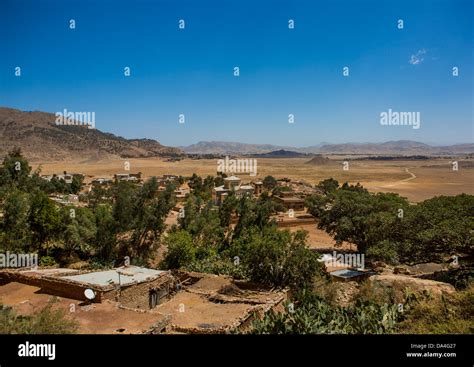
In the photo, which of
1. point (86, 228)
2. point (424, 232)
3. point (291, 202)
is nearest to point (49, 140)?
point (291, 202)

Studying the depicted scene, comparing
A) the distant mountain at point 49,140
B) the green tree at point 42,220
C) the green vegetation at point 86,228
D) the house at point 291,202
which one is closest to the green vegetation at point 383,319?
the green vegetation at point 86,228

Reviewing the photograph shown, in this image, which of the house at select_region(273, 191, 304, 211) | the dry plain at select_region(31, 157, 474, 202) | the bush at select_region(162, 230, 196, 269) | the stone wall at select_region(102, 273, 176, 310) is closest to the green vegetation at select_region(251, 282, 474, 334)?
the stone wall at select_region(102, 273, 176, 310)

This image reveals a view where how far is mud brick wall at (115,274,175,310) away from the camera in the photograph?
13.6m

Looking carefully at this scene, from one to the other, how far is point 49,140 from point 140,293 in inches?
5126

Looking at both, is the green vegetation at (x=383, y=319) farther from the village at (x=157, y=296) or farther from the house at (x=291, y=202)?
the house at (x=291, y=202)

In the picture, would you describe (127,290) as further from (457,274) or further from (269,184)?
(269,184)

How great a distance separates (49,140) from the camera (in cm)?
13025

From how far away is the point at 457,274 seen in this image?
15.0m

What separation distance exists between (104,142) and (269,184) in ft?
338

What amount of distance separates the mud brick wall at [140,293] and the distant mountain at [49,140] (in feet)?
346

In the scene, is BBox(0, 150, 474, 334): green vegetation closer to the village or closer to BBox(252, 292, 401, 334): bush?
BBox(252, 292, 401, 334): bush

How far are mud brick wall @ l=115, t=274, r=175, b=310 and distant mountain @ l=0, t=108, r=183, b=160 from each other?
105317 millimetres

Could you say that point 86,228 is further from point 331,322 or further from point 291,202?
point 291,202

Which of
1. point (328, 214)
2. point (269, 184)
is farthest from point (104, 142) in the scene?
point (328, 214)
